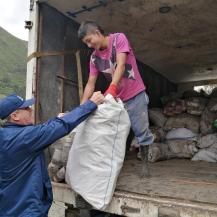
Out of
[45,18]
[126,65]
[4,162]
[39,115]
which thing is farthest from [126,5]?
[4,162]

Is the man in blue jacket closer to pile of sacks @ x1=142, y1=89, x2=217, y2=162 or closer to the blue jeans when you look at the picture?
the blue jeans

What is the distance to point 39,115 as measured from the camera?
3285 millimetres

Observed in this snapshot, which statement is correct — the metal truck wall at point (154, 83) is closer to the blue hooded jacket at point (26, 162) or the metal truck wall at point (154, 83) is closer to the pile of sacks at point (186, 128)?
the pile of sacks at point (186, 128)

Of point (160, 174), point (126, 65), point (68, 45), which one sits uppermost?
point (68, 45)

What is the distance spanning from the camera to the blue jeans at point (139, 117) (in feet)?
8.87

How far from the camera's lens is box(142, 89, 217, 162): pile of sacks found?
4.32 meters

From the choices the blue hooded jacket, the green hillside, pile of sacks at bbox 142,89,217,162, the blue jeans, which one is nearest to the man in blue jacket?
the blue hooded jacket

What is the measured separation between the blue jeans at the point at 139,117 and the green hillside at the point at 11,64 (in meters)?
24.0

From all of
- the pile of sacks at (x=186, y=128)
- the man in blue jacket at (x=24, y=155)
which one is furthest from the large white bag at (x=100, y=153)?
the pile of sacks at (x=186, y=128)

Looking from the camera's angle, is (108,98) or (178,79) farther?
(178,79)

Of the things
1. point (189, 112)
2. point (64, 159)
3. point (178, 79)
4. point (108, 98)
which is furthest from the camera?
point (178, 79)

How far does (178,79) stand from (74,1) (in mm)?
3690

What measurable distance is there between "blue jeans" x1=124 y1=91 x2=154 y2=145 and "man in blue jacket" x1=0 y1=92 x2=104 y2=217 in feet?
1.89

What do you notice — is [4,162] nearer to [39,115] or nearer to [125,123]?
[125,123]
